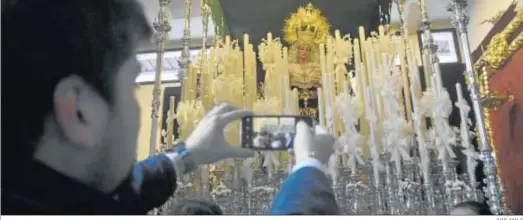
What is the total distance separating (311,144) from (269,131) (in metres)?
0.09

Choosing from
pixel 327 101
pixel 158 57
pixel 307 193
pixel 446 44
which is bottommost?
pixel 307 193

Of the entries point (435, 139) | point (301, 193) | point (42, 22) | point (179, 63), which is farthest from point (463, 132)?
point (42, 22)

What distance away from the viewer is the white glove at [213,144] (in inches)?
37.6

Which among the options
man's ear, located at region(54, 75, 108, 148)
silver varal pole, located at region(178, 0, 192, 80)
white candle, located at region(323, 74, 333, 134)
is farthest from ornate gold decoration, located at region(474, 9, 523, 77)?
man's ear, located at region(54, 75, 108, 148)

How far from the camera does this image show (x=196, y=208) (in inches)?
38.2

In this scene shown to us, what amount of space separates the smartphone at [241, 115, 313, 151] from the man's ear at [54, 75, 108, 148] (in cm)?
23

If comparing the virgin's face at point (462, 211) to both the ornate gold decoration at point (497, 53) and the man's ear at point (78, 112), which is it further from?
the man's ear at point (78, 112)

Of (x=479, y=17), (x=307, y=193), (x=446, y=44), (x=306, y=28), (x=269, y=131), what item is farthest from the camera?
(x=306, y=28)

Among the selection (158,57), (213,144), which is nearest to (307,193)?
(213,144)

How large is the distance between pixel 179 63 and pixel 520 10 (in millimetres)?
911

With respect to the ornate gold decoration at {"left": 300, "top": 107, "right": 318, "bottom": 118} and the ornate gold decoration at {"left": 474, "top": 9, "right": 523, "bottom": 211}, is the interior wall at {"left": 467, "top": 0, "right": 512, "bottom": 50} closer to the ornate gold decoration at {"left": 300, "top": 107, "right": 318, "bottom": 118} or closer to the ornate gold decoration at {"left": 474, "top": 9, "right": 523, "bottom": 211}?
the ornate gold decoration at {"left": 474, "top": 9, "right": 523, "bottom": 211}

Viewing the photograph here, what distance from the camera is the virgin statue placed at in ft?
4.16

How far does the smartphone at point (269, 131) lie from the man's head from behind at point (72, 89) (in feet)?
0.61

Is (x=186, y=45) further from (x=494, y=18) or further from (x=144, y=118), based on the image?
(x=494, y=18)
